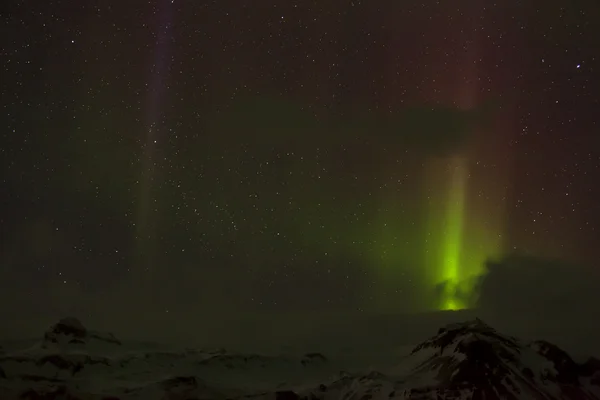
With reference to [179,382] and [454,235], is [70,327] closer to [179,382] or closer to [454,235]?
[179,382]

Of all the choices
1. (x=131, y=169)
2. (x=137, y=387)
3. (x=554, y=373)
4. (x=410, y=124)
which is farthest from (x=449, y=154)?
(x=137, y=387)

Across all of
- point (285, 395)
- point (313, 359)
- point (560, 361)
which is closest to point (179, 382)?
point (285, 395)

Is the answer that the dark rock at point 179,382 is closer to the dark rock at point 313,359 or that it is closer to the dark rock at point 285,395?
the dark rock at point 285,395

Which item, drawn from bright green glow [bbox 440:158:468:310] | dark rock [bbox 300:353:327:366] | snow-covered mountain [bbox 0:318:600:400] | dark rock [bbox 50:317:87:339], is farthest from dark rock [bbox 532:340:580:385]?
dark rock [bbox 50:317:87:339]

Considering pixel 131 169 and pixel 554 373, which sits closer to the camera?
pixel 554 373

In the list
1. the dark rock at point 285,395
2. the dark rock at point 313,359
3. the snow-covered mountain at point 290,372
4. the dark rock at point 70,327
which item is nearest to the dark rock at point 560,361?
the snow-covered mountain at point 290,372

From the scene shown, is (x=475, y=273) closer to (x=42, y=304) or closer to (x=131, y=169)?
(x=131, y=169)
